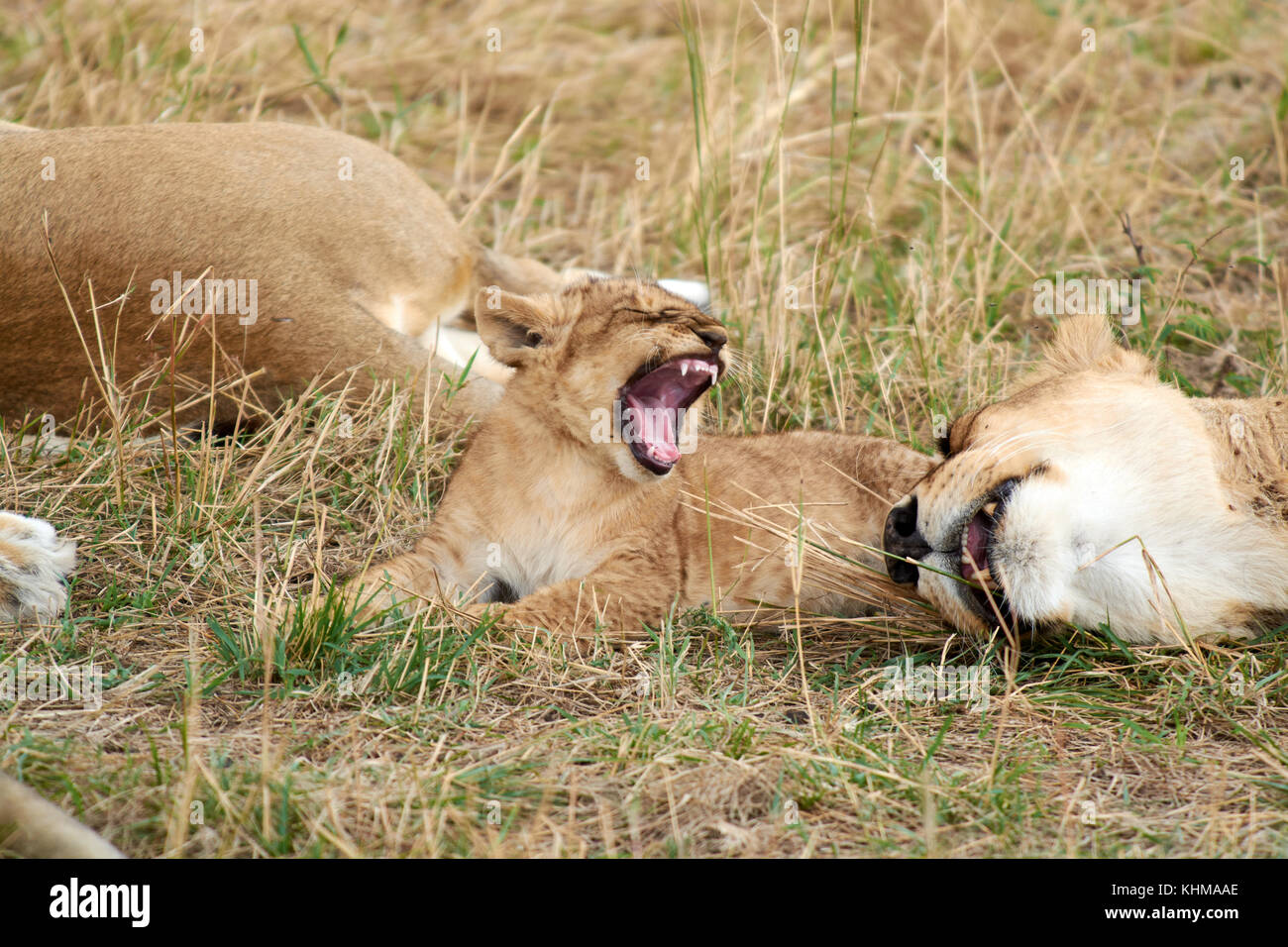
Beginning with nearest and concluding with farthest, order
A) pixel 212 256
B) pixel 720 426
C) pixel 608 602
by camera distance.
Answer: pixel 608 602, pixel 212 256, pixel 720 426

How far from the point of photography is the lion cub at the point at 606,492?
3.17 m

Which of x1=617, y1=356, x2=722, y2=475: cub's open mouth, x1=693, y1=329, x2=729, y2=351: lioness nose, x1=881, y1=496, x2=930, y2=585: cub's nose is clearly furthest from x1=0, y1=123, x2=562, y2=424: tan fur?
x1=881, y1=496, x2=930, y2=585: cub's nose

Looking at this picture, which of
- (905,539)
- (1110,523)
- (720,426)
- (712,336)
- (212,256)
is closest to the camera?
(1110,523)

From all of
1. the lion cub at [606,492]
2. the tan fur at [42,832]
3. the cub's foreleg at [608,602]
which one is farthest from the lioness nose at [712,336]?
the tan fur at [42,832]

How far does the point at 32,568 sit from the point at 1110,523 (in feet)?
7.82

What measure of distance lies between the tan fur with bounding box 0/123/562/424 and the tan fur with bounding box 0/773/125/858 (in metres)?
1.64

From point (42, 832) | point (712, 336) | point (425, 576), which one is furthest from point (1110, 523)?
point (42, 832)

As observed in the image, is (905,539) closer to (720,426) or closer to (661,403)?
(661,403)

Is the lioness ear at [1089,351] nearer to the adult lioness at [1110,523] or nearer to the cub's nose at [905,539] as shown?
the adult lioness at [1110,523]

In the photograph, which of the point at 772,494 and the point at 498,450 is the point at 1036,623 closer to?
the point at 772,494

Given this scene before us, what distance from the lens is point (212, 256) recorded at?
12.1 ft

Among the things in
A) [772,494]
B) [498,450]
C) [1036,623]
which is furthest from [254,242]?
[1036,623]

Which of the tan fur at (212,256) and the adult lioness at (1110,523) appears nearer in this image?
the adult lioness at (1110,523)

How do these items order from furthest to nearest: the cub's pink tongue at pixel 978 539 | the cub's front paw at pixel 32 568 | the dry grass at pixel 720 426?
the cub's front paw at pixel 32 568, the cub's pink tongue at pixel 978 539, the dry grass at pixel 720 426
